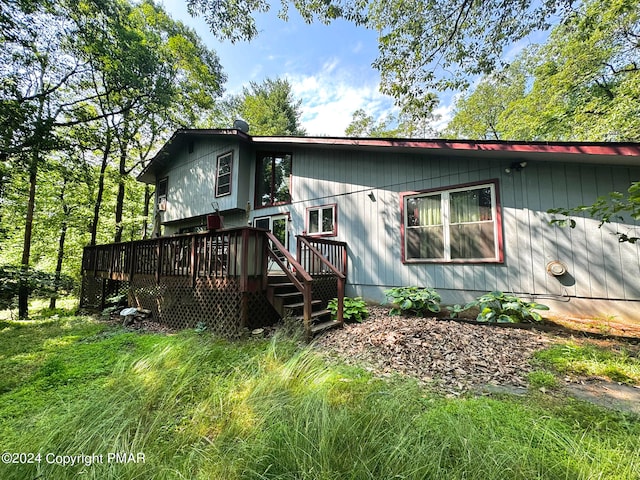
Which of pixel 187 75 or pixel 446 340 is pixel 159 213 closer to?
pixel 187 75

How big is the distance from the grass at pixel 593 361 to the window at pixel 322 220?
5229 millimetres

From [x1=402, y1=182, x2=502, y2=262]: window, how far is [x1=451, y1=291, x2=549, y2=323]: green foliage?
817 millimetres

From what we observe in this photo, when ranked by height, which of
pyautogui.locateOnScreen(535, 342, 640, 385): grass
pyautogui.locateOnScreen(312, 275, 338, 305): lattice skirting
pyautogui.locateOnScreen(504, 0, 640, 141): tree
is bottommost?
pyautogui.locateOnScreen(535, 342, 640, 385): grass

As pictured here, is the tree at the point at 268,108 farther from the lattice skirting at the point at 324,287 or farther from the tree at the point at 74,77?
the lattice skirting at the point at 324,287

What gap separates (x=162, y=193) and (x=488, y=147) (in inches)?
507

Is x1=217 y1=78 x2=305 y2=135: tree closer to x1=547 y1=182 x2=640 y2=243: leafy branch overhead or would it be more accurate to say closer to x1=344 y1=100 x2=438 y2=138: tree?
x1=344 y1=100 x2=438 y2=138: tree

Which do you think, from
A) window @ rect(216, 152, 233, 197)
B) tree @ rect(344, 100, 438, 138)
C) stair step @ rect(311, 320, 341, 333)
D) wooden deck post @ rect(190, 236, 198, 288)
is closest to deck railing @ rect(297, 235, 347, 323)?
stair step @ rect(311, 320, 341, 333)

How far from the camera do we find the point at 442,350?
366 cm

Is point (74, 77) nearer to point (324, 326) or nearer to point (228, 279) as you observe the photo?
point (228, 279)

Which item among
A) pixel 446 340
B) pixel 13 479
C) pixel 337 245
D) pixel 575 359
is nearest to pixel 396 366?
pixel 446 340

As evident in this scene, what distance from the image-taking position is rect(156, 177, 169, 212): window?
39.7 feet

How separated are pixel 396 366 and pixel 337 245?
4.11 metres

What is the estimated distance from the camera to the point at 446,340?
3930 millimetres

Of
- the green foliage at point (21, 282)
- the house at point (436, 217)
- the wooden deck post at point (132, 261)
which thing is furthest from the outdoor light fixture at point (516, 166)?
the green foliage at point (21, 282)
